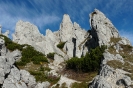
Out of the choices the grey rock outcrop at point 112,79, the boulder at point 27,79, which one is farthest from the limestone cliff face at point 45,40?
the grey rock outcrop at point 112,79

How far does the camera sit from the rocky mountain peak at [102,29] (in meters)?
76.4

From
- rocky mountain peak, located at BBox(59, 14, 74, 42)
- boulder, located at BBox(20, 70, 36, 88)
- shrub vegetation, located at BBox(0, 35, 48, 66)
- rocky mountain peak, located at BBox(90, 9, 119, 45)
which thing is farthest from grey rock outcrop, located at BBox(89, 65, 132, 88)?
rocky mountain peak, located at BBox(59, 14, 74, 42)

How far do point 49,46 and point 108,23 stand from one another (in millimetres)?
34857

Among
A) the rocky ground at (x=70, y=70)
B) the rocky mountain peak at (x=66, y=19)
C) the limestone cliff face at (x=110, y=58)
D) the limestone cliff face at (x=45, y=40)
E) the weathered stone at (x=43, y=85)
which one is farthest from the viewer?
the rocky mountain peak at (x=66, y=19)

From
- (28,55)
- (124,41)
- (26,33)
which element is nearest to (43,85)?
(28,55)

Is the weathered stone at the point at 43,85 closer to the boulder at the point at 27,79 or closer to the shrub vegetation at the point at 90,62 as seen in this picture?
the boulder at the point at 27,79

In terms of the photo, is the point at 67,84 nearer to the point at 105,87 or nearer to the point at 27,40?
the point at 105,87

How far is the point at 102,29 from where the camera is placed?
78.4 m

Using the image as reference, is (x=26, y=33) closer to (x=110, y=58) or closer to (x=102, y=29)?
(x=102, y=29)

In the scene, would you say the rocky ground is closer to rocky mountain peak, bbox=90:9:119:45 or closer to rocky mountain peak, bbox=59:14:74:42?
rocky mountain peak, bbox=90:9:119:45

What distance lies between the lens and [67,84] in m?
47.9

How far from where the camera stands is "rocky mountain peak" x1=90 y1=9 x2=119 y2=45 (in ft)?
251

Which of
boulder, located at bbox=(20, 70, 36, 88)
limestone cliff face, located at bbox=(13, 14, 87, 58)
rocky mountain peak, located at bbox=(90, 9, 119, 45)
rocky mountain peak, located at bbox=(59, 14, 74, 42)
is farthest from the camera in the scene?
rocky mountain peak, located at bbox=(59, 14, 74, 42)

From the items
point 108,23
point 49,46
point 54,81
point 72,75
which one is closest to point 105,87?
point 54,81
